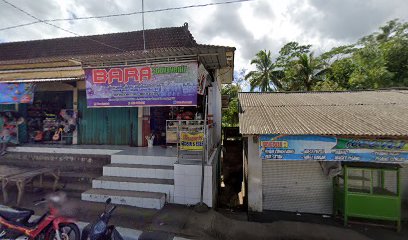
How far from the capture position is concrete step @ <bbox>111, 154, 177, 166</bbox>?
21.0ft

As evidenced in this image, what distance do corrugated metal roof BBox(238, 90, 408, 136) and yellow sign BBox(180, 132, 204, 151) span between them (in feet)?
3.94

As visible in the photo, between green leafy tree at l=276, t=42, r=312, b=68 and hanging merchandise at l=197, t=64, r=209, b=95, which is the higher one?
green leafy tree at l=276, t=42, r=312, b=68

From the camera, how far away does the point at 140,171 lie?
20.2 feet

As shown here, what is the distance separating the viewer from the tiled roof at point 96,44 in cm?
1076

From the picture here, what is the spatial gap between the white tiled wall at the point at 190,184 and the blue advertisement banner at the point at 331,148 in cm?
156

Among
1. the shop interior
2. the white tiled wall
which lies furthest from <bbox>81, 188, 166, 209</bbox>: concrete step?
the shop interior

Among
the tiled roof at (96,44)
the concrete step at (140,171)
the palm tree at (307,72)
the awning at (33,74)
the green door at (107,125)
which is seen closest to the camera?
the concrete step at (140,171)

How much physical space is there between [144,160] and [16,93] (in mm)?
5782

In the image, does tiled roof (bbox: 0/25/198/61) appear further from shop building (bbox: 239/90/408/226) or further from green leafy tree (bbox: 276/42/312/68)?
green leafy tree (bbox: 276/42/312/68)

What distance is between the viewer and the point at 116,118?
886cm

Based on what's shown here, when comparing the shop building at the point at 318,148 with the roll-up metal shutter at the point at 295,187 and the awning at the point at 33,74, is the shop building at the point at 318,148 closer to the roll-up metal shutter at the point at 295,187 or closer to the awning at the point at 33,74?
the roll-up metal shutter at the point at 295,187

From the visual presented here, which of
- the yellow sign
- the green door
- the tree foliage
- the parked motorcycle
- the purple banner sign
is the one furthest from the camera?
the tree foliage

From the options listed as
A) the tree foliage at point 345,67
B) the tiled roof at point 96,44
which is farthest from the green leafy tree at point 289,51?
the tiled roof at point 96,44

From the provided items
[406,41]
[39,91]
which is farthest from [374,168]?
[406,41]
